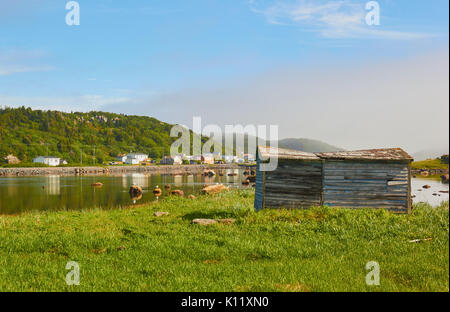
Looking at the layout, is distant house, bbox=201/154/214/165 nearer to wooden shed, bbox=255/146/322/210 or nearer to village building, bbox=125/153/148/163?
village building, bbox=125/153/148/163

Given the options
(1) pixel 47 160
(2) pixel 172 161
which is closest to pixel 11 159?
(1) pixel 47 160

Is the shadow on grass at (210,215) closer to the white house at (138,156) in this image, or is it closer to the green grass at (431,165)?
the green grass at (431,165)

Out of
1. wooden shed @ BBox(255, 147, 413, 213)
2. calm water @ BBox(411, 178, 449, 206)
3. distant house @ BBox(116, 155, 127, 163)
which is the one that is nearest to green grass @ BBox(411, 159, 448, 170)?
calm water @ BBox(411, 178, 449, 206)

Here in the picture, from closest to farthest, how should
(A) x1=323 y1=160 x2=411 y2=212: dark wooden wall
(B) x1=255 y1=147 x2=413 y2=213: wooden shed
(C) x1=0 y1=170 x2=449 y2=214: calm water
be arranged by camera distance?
(B) x1=255 y1=147 x2=413 y2=213: wooden shed < (A) x1=323 y1=160 x2=411 y2=212: dark wooden wall < (C) x1=0 y1=170 x2=449 y2=214: calm water

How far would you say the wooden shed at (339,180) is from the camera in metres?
18.6

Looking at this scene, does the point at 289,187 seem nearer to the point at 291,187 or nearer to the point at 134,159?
the point at 291,187

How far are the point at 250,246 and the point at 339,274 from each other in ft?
10.7

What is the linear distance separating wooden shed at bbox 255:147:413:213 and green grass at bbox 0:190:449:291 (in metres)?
2.43

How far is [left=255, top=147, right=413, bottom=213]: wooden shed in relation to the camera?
18578 millimetres

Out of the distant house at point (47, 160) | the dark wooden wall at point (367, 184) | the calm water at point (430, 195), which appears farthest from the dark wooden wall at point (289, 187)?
the distant house at point (47, 160)

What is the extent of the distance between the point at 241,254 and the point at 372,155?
41.6 ft

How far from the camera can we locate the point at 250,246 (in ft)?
35.8
